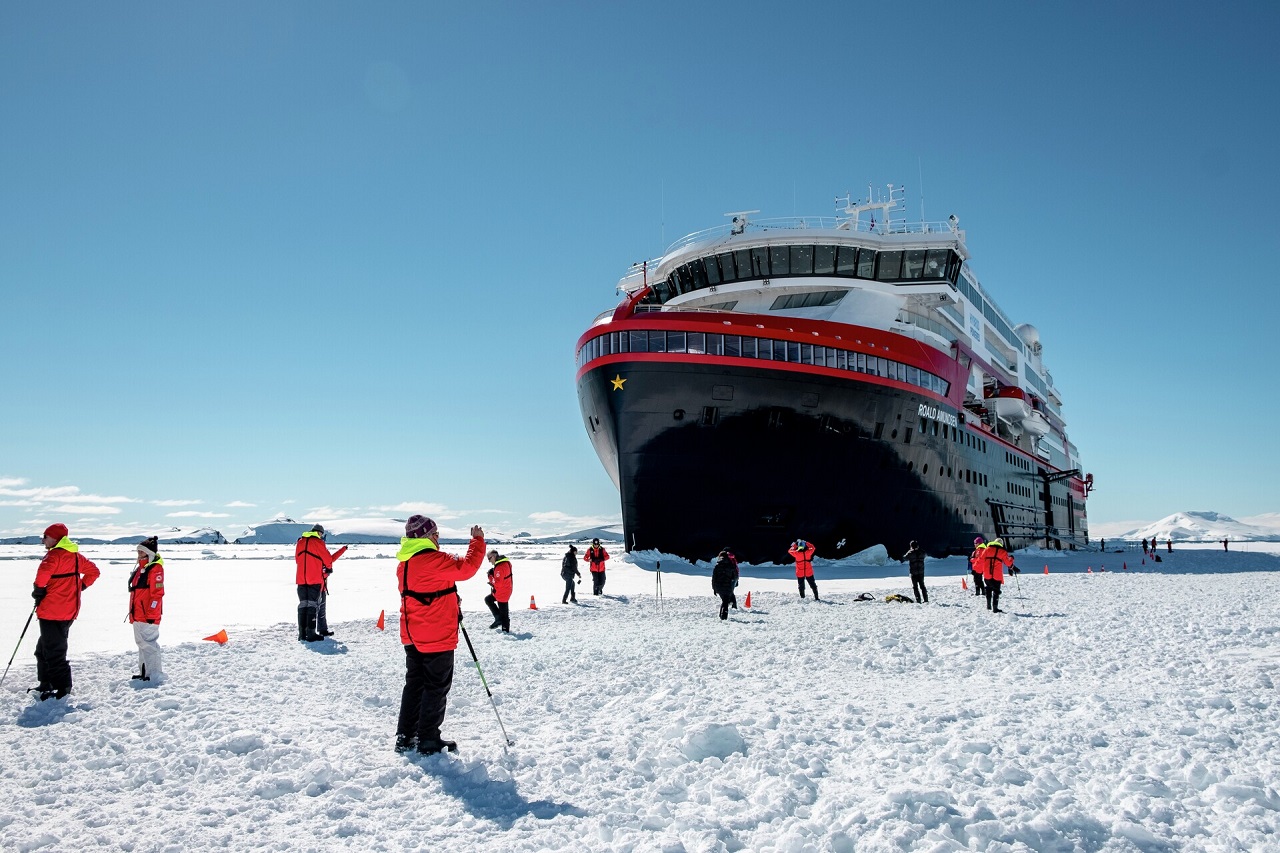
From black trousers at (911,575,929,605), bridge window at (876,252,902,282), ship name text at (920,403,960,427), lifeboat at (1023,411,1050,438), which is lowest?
black trousers at (911,575,929,605)

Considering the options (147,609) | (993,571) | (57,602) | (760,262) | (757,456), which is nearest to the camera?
(57,602)

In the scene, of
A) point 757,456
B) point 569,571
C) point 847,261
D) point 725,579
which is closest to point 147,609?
point 725,579

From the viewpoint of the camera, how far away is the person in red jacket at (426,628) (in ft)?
17.4

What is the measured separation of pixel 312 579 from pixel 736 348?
A: 16.0 meters

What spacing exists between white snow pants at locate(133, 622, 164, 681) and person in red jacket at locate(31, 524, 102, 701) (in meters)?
0.59

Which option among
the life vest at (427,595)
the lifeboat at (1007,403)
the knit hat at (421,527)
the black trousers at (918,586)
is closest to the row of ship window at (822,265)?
the lifeboat at (1007,403)

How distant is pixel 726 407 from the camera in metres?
24.2

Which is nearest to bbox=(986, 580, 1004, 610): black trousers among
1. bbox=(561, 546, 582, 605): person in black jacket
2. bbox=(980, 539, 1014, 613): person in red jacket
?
bbox=(980, 539, 1014, 613): person in red jacket

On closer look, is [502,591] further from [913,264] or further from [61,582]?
[913,264]

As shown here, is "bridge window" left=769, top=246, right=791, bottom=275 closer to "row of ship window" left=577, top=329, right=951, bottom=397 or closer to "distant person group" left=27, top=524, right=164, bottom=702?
"row of ship window" left=577, top=329, right=951, bottom=397

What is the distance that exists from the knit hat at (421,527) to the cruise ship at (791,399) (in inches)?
748

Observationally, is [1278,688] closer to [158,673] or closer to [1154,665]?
[1154,665]

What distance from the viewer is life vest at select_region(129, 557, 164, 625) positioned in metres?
7.93

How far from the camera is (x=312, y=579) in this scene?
10.9 meters
